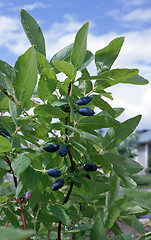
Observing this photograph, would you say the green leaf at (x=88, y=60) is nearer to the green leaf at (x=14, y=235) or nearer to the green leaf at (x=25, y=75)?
the green leaf at (x=25, y=75)

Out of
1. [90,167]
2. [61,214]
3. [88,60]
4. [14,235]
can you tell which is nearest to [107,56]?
[88,60]

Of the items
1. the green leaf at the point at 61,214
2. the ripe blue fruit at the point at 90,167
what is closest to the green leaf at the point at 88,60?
the ripe blue fruit at the point at 90,167

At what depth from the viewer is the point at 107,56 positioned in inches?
30.0

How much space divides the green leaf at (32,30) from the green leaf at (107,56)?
0.48ft

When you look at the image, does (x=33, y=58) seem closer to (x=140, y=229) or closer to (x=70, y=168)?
(x=70, y=168)

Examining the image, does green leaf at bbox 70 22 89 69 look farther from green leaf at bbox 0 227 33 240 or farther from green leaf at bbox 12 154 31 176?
green leaf at bbox 0 227 33 240

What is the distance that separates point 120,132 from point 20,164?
0.96 ft

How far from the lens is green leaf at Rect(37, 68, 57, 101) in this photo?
719 mm

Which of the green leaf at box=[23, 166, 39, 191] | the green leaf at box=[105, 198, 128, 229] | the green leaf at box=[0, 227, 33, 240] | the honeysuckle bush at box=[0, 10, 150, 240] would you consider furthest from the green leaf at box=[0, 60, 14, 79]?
the green leaf at box=[0, 227, 33, 240]

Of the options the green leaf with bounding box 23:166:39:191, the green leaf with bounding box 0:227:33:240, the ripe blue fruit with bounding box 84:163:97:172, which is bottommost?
the green leaf with bounding box 23:166:39:191

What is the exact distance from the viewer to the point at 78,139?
28.9 inches

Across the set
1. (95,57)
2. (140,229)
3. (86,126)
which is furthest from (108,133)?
(140,229)

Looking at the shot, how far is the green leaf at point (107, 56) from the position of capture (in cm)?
74

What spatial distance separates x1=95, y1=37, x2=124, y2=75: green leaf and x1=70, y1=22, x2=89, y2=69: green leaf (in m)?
0.06
